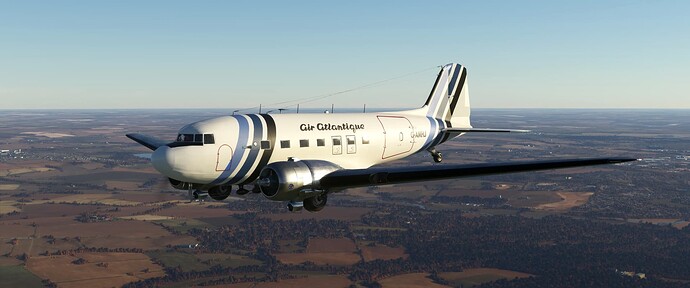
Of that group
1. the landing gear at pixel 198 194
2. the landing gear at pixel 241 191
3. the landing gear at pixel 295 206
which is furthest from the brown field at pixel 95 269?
the landing gear at pixel 295 206

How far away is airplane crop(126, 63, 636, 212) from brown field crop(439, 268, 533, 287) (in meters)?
123

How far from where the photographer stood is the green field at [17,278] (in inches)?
5212

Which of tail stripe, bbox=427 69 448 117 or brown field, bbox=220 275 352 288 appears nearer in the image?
tail stripe, bbox=427 69 448 117

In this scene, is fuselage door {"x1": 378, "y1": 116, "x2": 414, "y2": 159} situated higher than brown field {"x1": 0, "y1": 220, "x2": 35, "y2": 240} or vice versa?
fuselage door {"x1": 378, "y1": 116, "x2": 414, "y2": 159}

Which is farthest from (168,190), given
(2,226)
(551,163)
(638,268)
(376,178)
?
(2,226)

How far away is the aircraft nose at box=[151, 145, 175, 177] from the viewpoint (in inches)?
1037

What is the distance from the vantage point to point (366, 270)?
14888cm

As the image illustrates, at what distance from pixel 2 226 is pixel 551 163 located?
199102 millimetres

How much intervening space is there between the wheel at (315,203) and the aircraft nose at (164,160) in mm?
6607

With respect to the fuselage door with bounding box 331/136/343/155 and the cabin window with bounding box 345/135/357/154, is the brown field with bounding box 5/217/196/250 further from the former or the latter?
the fuselage door with bounding box 331/136/343/155

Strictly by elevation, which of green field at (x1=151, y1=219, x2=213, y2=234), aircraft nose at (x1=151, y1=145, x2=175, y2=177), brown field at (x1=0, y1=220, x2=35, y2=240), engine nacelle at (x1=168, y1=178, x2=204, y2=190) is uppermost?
aircraft nose at (x1=151, y1=145, x2=175, y2=177)

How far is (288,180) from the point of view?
26297 mm

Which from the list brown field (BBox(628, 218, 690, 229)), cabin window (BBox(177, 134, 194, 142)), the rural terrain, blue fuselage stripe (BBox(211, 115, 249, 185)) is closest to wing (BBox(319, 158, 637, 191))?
blue fuselage stripe (BBox(211, 115, 249, 185))

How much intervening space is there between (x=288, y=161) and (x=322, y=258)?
435 feet
